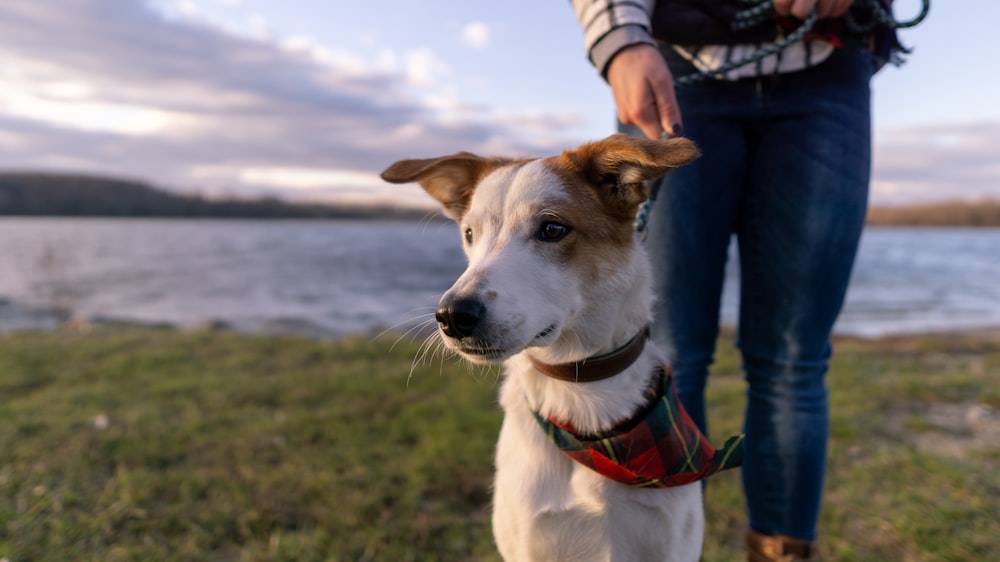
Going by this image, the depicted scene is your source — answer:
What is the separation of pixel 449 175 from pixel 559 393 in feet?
3.23

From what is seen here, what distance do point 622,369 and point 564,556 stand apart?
1.98ft

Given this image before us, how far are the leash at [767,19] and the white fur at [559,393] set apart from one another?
40 centimetres

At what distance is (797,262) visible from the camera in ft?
7.42

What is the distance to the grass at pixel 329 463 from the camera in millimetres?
3141

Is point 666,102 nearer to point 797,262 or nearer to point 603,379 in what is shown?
point 797,262

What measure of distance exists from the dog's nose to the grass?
6.46 ft

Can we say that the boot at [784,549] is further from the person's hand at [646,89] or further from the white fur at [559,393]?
the person's hand at [646,89]

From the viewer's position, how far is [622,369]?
6.46 ft

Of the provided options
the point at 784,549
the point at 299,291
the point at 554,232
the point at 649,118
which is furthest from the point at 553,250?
the point at 299,291

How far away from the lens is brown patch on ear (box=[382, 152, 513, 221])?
2230mm

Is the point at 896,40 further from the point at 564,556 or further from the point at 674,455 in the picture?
the point at 564,556

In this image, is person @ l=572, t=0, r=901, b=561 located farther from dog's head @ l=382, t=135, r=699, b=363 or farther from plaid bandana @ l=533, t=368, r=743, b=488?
plaid bandana @ l=533, t=368, r=743, b=488

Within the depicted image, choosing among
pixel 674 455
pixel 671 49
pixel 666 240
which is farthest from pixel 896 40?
pixel 674 455

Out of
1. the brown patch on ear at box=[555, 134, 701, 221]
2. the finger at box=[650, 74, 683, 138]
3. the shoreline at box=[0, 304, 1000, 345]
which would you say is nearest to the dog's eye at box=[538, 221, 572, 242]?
the brown patch on ear at box=[555, 134, 701, 221]
